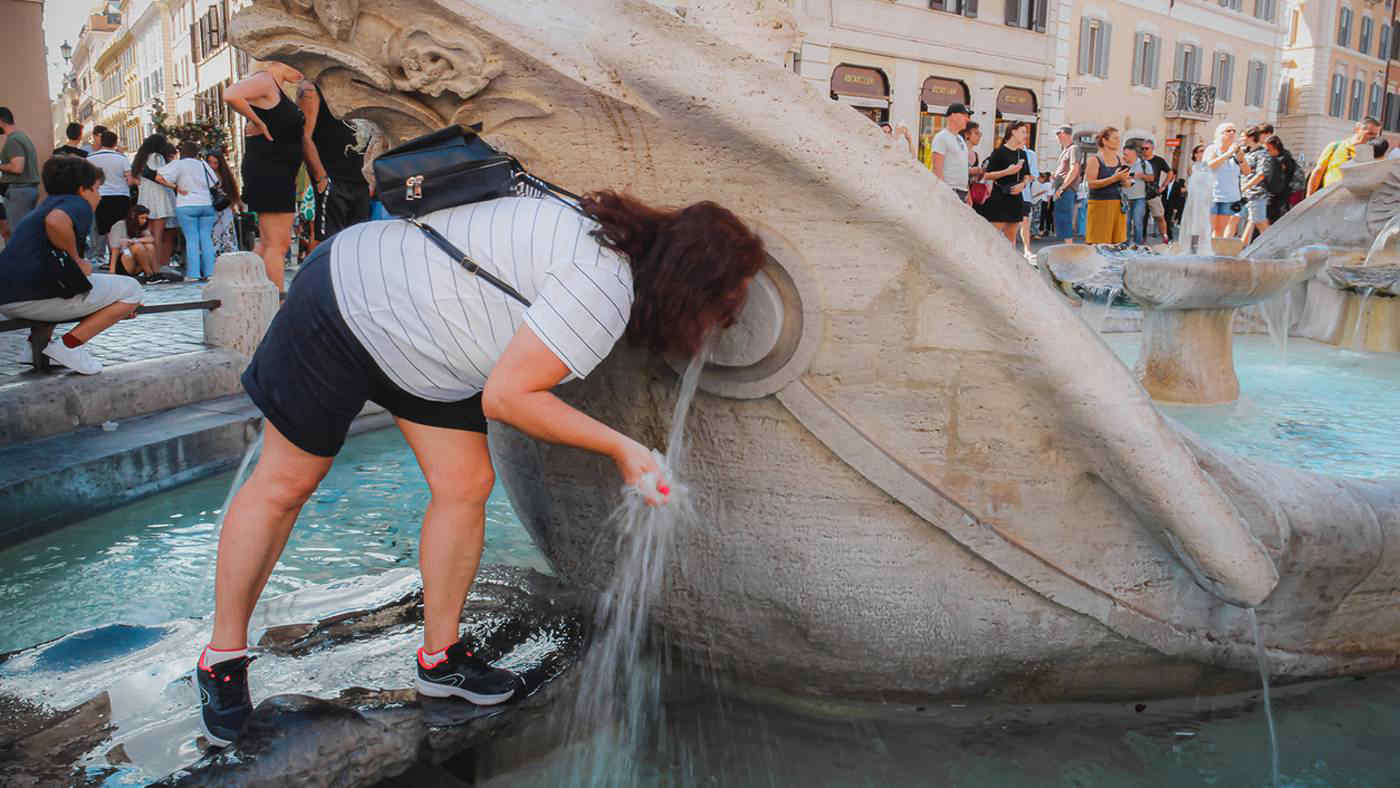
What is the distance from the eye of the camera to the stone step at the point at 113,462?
356cm

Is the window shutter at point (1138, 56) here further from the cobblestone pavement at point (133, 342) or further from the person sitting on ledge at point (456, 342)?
the person sitting on ledge at point (456, 342)

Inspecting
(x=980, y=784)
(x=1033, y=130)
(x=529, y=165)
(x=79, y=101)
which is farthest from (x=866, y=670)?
(x=79, y=101)

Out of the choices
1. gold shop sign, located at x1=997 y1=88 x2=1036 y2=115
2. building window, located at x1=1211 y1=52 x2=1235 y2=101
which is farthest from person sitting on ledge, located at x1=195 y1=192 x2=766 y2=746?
building window, located at x1=1211 y1=52 x2=1235 y2=101

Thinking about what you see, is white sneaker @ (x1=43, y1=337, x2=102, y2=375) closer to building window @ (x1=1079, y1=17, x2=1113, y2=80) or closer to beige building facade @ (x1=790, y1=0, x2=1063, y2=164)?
beige building facade @ (x1=790, y1=0, x2=1063, y2=164)

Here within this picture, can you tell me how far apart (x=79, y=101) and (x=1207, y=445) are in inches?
4157

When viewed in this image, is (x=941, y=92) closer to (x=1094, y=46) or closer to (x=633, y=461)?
(x=1094, y=46)

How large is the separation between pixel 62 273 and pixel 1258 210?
471 inches

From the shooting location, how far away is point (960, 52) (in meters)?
25.9

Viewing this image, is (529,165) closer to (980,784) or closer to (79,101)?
(980,784)

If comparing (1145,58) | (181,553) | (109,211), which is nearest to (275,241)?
(181,553)

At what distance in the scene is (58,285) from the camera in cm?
475

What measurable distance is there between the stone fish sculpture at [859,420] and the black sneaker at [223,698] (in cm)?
80

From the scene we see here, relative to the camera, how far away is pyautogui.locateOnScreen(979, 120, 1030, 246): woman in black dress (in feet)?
31.2

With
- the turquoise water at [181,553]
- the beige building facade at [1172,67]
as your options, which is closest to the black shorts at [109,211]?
the turquoise water at [181,553]
